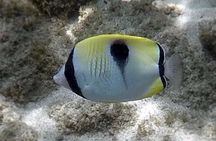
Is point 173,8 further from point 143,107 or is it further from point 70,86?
point 70,86

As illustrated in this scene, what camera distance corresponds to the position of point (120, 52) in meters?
1.72

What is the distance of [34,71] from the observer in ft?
12.2

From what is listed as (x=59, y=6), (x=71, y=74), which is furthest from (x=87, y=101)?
(x=71, y=74)

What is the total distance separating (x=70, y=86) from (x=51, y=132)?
5.54 ft

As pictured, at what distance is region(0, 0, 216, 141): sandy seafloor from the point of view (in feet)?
11.0

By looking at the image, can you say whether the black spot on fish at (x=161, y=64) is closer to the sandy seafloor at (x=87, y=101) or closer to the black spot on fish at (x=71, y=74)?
the black spot on fish at (x=71, y=74)

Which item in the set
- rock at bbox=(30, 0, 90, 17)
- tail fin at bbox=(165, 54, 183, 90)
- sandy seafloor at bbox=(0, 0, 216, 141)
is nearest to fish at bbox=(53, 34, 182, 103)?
tail fin at bbox=(165, 54, 183, 90)

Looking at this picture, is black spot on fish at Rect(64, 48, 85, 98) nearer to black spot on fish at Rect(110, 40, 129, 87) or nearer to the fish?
the fish

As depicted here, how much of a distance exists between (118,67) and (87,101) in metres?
1.83

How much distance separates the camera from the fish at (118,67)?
172cm

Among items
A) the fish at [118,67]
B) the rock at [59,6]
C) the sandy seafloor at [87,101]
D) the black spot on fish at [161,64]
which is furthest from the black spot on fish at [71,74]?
the rock at [59,6]

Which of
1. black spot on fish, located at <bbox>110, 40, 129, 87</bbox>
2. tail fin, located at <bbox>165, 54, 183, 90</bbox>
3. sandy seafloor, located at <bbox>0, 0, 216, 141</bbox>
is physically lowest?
sandy seafloor, located at <bbox>0, 0, 216, 141</bbox>

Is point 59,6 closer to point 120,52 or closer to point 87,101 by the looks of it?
point 87,101

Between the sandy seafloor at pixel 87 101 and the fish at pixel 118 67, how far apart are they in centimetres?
158
